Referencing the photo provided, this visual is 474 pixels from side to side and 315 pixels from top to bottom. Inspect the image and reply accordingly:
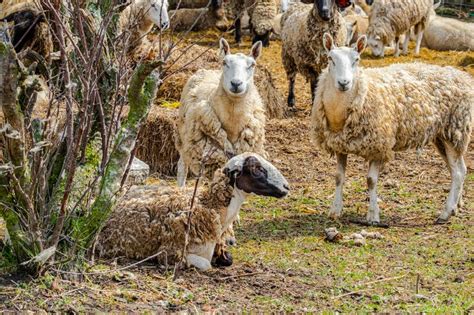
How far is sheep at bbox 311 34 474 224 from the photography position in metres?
9.00

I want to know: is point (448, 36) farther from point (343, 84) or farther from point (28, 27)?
point (28, 27)

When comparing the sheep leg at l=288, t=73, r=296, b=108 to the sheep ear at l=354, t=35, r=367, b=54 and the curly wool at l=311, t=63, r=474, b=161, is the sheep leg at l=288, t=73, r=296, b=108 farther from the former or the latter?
the sheep ear at l=354, t=35, r=367, b=54

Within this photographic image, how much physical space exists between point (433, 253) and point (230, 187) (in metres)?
2.04

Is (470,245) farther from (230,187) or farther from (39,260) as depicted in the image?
(39,260)

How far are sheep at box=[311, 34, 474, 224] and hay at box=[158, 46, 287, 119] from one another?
353 cm

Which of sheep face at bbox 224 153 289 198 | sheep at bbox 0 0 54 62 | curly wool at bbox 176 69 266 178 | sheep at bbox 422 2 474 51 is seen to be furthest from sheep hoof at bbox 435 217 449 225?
sheep at bbox 422 2 474 51

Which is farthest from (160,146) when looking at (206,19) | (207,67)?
(206,19)

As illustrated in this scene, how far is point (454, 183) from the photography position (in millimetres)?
9562

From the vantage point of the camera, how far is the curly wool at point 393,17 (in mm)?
19469

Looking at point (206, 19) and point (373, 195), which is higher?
point (373, 195)

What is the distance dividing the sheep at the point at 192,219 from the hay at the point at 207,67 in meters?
5.46

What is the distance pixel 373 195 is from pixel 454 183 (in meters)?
0.92

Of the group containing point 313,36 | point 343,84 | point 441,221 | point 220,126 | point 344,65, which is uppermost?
point 344,65

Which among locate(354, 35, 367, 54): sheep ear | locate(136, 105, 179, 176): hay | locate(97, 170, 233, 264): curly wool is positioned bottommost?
locate(136, 105, 179, 176): hay
